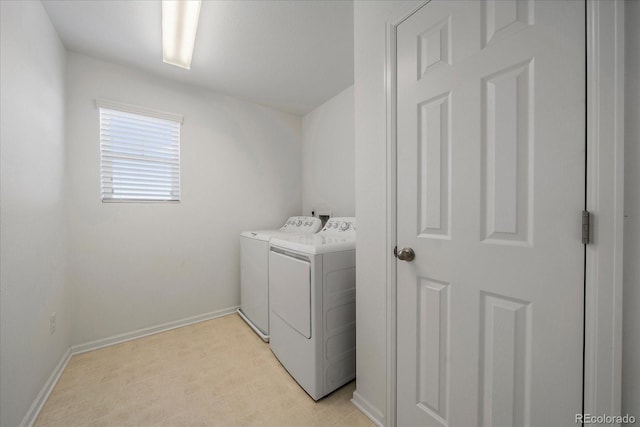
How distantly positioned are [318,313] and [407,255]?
0.69 metres

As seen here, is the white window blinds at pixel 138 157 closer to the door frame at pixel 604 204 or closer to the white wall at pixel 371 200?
the white wall at pixel 371 200

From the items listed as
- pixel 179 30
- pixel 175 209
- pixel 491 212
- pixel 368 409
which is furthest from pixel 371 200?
pixel 175 209

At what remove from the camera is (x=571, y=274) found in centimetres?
69

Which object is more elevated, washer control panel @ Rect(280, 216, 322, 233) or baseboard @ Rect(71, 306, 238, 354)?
washer control panel @ Rect(280, 216, 322, 233)

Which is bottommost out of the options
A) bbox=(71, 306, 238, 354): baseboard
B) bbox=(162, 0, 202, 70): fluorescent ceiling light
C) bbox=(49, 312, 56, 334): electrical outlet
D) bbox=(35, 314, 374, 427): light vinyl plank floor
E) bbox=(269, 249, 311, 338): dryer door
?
bbox=(35, 314, 374, 427): light vinyl plank floor

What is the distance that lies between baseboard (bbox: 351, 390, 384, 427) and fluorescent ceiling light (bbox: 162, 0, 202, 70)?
2633 mm

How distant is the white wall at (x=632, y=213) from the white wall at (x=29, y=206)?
7.60 feet

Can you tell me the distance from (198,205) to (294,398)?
6.55 ft

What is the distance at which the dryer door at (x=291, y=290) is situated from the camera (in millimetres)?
1444

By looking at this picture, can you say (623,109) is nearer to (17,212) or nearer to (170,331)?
(17,212)

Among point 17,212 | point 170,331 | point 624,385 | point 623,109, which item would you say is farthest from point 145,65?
point 624,385

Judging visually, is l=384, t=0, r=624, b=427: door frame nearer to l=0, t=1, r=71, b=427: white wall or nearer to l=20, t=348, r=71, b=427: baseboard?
l=0, t=1, r=71, b=427: white wall

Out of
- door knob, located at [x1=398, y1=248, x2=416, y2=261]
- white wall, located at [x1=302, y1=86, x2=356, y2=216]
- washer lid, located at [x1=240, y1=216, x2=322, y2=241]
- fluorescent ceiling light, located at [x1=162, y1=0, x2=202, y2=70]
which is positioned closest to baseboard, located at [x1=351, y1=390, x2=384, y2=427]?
door knob, located at [x1=398, y1=248, x2=416, y2=261]

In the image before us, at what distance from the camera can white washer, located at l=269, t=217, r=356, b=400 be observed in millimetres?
1413
